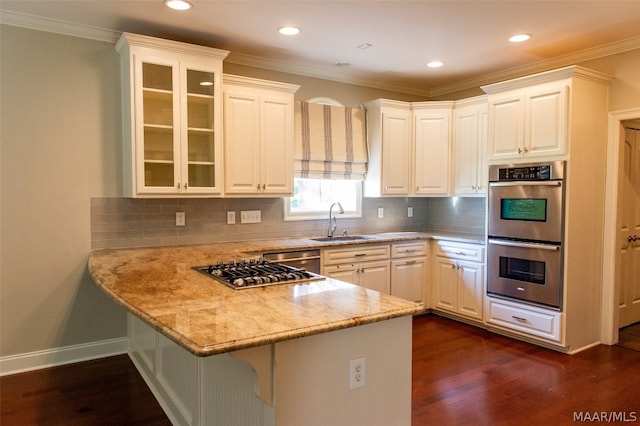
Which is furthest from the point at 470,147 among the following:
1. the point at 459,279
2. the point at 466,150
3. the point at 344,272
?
the point at 344,272

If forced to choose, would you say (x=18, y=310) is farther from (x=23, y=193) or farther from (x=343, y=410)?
(x=343, y=410)

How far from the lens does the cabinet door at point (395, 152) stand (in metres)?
4.80

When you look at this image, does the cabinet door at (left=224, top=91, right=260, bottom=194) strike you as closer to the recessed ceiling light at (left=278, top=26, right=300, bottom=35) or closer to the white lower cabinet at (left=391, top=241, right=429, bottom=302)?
the recessed ceiling light at (left=278, top=26, right=300, bottom=35)

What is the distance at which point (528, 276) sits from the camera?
3.90m

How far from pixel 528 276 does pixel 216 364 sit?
302 centimetres

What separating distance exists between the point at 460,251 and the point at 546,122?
4.95 feet

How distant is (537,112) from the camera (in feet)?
12.5

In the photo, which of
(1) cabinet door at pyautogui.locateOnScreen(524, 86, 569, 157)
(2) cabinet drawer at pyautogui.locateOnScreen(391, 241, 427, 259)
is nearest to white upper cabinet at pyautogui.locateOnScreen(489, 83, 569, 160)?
(1) cabinet door at pyautogui.locateOnScreen(524, 86, 569, 157)

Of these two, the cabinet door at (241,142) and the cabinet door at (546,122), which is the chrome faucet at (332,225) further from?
the cabinet door at (546,122)

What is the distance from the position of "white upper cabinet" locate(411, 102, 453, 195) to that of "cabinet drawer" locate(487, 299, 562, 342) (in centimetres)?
142

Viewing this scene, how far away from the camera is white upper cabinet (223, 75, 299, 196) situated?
380cm

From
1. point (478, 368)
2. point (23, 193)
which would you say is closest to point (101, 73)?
point (23, 193)

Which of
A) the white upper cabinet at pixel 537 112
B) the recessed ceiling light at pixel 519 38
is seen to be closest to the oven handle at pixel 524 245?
the white upper cabinet at pixel 537 112

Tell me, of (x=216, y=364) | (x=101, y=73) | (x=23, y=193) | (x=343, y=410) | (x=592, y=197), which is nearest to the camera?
(x=343, y=410)
